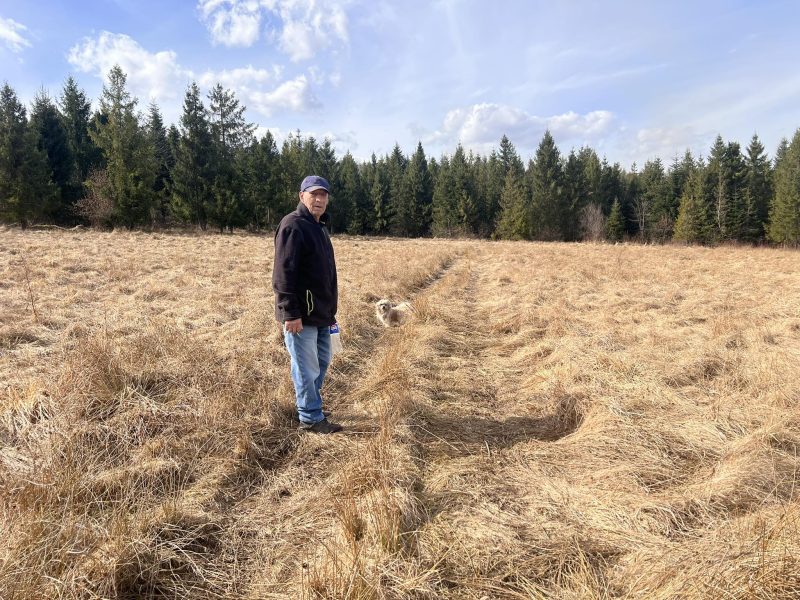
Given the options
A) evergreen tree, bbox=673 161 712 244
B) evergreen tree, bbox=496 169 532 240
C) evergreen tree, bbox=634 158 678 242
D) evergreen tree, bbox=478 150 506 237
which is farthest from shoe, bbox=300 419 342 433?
evergreen tree, bbox=634 158 678 242

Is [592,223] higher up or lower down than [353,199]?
lower down

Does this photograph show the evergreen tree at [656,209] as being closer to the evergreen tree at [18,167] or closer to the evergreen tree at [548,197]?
the evergreen tree at [548,197]

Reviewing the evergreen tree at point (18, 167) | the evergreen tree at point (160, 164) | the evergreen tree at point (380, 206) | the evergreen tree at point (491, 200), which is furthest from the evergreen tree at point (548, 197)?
the evergreen tree at point (18, 167)

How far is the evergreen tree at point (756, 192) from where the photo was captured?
3988 cm

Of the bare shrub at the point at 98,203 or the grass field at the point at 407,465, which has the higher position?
the bare shrub at the point at 98,203

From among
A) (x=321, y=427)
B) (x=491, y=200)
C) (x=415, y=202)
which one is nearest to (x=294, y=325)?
(x=321, y=427)

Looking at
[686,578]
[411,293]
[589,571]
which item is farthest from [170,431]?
[411,293]

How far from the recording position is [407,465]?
2.95m

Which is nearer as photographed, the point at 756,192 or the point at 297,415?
the point at 297,415

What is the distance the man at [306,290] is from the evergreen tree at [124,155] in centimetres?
2909

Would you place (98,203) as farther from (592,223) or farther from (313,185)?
(592,223)

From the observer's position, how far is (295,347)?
136 inches

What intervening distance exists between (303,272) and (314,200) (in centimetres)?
63

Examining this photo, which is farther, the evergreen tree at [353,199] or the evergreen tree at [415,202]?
the evergreen tree at [415,202]
